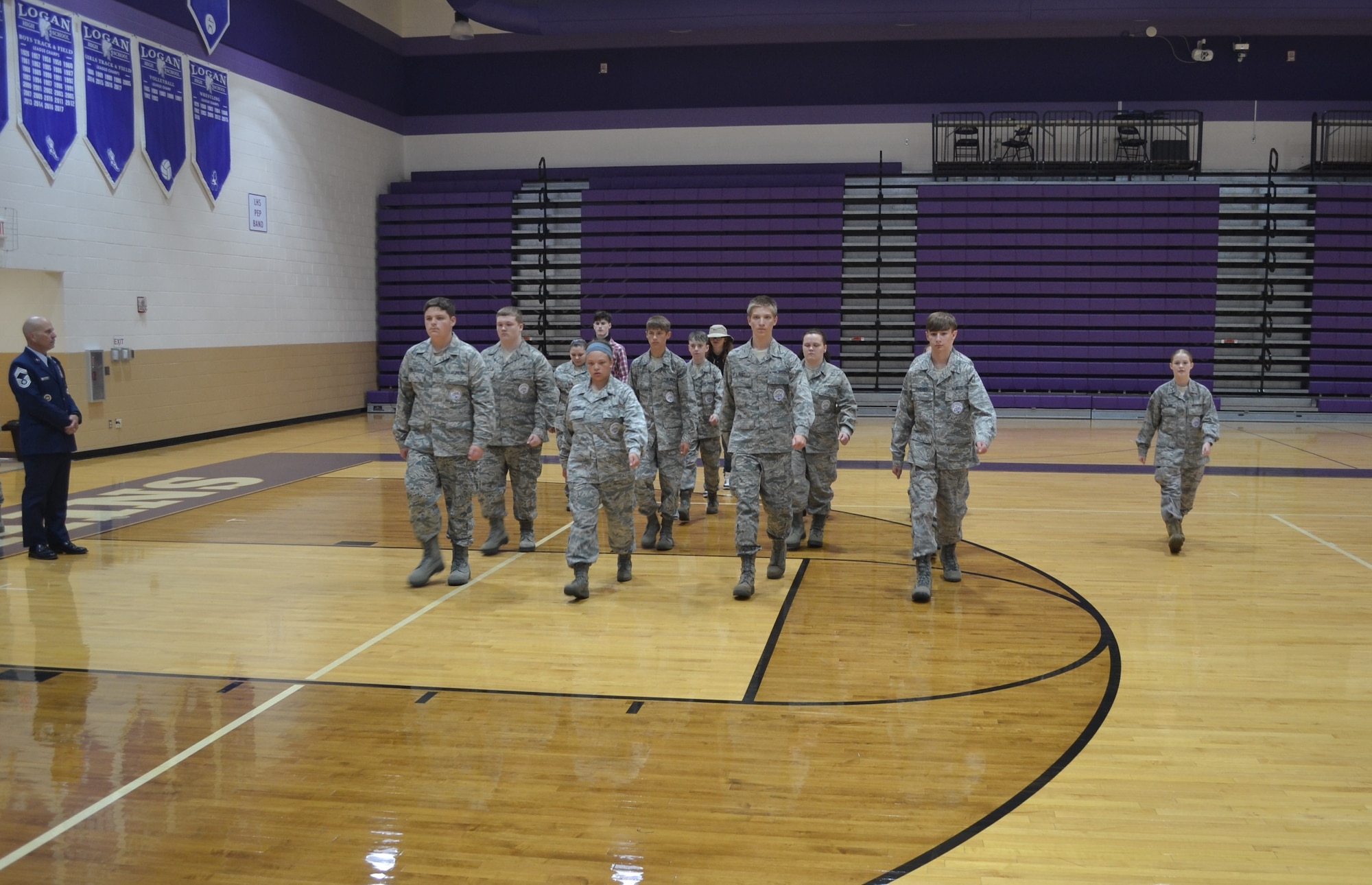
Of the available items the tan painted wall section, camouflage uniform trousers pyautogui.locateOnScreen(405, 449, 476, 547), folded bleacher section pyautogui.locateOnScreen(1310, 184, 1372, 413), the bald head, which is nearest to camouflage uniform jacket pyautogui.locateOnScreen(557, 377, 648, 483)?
camouflage uniform trousers pyautogui.locateOnScreen(405, 449, 476, 547)

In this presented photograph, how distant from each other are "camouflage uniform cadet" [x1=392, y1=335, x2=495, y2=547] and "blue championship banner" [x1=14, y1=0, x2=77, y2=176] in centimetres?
789

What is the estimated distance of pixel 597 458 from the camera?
7.02m

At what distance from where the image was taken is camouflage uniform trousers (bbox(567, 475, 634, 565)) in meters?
6.86

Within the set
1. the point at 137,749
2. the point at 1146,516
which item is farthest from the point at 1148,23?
the point at 137,749

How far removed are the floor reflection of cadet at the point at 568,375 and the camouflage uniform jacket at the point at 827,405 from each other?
1768 millimetres

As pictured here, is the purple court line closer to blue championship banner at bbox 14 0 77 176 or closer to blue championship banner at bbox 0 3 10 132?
blue championship banner at bbox 14 0 77 176

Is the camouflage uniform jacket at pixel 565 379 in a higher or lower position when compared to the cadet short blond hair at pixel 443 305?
lower

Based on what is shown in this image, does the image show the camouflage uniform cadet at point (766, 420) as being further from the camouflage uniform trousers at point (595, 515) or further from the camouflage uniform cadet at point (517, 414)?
the camouflage uniform cadet at point (517, 414)

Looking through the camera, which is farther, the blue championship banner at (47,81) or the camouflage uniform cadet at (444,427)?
the blue championship banner at (47,81)

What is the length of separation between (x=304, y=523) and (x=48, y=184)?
6217 mm

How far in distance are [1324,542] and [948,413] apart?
3.97 m

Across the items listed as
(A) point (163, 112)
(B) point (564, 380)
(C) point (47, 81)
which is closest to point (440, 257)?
(A) point (163, 112)

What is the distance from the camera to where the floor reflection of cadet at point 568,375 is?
825 centimetres

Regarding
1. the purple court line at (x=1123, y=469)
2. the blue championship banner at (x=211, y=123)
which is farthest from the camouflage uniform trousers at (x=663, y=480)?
the blue championship banner at (x=211, y=123)
